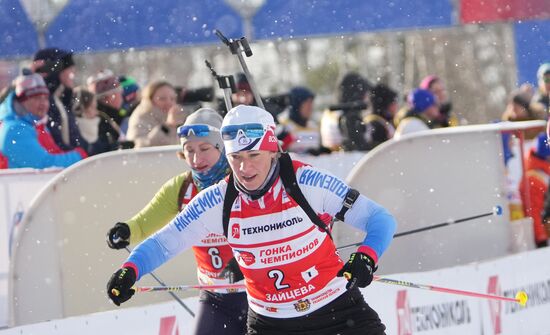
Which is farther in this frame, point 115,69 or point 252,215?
point 115,69

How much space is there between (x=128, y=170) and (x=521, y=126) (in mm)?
3881

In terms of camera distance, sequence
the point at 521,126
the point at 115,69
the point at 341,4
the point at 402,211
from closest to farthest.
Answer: the point at 402,211, the point at 521,126, the point at 341,4, the point at 115,69

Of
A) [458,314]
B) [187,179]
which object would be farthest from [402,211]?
[187,179]

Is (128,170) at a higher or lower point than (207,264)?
higher

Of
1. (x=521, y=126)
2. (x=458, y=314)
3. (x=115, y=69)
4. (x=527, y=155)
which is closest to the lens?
(x=458, y=314)

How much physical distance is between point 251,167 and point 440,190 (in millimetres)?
4853

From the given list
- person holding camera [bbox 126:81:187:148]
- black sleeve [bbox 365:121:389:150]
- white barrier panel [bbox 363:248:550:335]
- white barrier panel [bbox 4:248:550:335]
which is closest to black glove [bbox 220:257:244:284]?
white barrier panel [bbox 4:248:550:335]

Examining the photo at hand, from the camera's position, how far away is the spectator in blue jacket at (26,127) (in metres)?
9.38

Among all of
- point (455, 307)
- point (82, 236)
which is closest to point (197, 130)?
point (82, 236)

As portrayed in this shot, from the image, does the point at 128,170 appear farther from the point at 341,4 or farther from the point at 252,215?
the point at 341,4

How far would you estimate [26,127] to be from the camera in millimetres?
9367

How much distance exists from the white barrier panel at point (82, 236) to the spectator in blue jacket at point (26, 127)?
0.65m

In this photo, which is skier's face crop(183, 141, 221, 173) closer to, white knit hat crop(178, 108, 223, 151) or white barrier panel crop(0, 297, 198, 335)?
white knit hat crop(178, 108, 223, 151)

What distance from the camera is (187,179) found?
7.36 m
